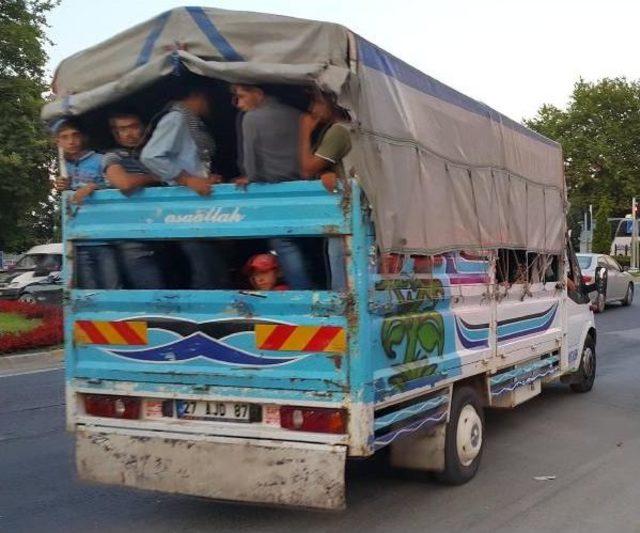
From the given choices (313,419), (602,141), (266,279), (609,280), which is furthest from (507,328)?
(602,141)

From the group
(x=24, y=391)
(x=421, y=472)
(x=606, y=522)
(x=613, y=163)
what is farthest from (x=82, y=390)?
(x=613, y=163)

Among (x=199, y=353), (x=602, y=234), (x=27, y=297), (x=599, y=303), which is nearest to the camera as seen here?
(x=199, y=353)

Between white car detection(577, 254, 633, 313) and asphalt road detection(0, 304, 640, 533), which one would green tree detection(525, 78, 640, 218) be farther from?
asphalt road detection(0, 304, 640, 533)

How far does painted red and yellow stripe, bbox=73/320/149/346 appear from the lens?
480 centimetres

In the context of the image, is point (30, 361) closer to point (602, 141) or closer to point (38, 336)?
point (38, 336)

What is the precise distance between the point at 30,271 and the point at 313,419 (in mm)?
21269

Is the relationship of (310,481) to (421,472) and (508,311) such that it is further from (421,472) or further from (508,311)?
(508,311)

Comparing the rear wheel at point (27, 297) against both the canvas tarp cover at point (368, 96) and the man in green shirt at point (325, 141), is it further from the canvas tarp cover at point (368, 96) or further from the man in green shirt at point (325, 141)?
the man in green shirt at point (325, 141)

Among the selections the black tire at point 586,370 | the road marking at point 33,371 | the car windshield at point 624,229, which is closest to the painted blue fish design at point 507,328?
the black tire at point 586,370

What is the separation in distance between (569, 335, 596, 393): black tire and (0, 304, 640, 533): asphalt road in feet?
4.23

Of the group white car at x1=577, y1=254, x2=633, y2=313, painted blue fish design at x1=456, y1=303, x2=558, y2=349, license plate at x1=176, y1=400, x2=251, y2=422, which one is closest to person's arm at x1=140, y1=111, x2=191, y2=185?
license plate at x1=176, y1=400, x2=251, y2=422

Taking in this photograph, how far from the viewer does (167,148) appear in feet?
15.5

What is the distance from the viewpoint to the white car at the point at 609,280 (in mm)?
19106

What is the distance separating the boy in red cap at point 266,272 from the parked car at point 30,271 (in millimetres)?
19784
